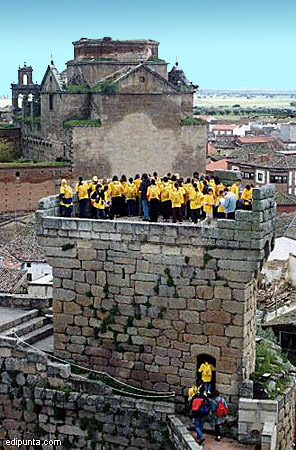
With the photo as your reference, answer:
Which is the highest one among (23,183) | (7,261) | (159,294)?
(159,294)

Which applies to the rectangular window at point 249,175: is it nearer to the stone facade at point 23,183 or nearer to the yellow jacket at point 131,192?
the stone facade at point 23,183

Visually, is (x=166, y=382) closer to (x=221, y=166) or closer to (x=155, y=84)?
(x=155, y=84)

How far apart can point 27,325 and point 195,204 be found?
16.2 feet

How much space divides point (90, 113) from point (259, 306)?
26579 mm

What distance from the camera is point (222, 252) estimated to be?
15117 mm

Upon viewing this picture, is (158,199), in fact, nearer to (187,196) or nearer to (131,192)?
(187,196)

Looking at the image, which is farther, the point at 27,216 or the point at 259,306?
the point at 27,216

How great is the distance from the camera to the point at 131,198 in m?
19.2

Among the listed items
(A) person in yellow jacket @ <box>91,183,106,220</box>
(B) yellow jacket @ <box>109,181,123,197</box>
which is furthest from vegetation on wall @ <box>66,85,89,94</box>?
(A) person in yellow jacket @ <box>91,183,106,220</box>

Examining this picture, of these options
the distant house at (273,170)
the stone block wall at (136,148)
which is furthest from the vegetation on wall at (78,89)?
the distant house at (273,170)

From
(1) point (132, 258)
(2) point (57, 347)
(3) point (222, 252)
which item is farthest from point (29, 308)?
(3) point (222, 252)

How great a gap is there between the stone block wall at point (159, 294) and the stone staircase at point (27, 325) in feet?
5.57

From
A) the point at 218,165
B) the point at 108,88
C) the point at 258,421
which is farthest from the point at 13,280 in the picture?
the point at 218,165

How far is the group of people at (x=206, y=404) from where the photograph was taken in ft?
48.9
